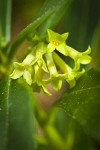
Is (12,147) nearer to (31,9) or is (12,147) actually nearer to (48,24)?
(48,24)

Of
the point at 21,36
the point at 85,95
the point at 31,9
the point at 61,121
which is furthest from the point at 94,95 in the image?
the point at 31,9

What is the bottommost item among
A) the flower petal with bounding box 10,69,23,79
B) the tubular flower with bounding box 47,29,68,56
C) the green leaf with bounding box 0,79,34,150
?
the green leaf with bounding box 0,79,34,150

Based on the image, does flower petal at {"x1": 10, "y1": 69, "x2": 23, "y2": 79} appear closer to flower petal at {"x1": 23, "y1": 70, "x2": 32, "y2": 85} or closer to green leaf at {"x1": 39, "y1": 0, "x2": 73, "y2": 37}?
flower petal at {"x1": 23, "y1": 70, "x2": 32, "y2": 85}

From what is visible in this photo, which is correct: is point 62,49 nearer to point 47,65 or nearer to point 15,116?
point 47,65

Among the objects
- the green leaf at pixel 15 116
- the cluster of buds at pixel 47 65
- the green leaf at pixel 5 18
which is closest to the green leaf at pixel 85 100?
the cluster of buds at pixel 47 65

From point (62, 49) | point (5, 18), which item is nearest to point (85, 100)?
point (62, 49)

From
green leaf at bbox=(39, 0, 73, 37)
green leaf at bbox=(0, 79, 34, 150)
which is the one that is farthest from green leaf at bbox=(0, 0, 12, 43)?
green leaf at bbox=(0, 79, 34, 150)
